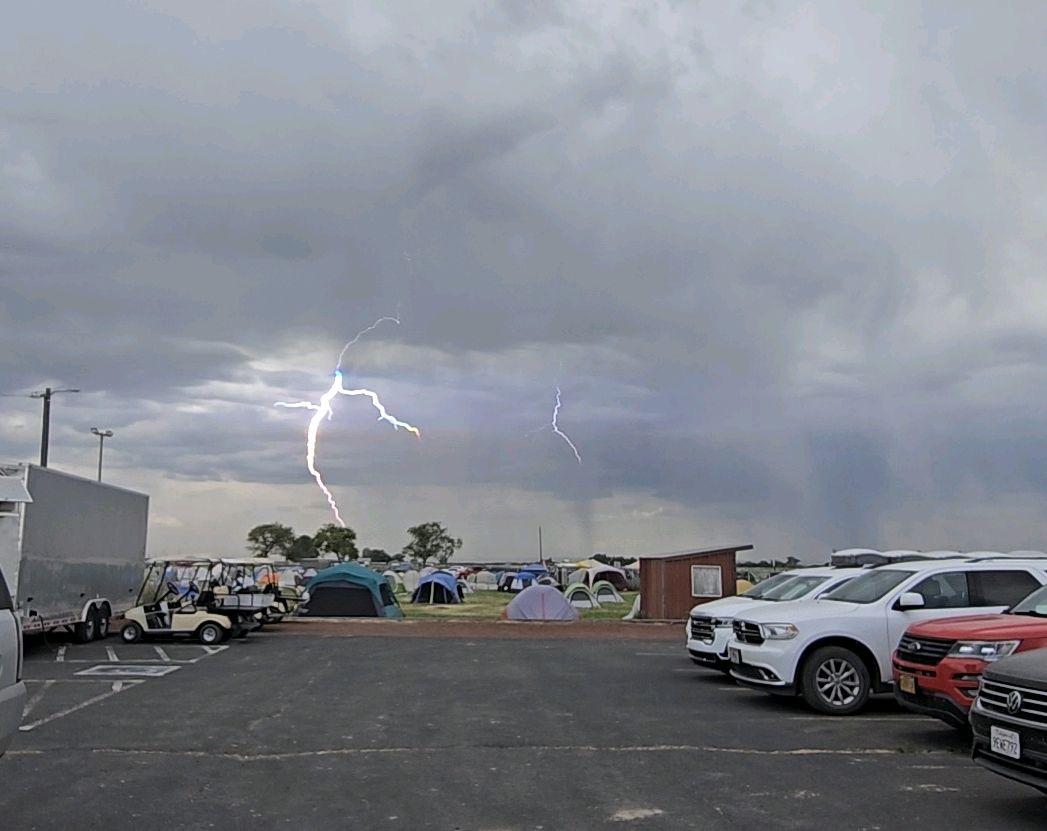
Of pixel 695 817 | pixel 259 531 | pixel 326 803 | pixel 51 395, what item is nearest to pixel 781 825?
pixel 695 817

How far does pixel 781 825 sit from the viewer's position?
7.19 meters

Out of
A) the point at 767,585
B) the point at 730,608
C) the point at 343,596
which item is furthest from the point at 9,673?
the point at 343,596

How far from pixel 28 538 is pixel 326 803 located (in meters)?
14.0

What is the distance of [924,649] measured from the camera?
32.8 ft

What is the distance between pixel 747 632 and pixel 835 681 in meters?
1.21

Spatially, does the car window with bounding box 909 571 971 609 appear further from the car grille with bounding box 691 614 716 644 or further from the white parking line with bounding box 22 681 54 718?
the white parking line with bounding box 22 681 54 718

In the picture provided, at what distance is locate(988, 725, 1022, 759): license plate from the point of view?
690cm

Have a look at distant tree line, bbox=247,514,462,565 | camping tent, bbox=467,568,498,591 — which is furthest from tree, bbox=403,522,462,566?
camping tent, bbox=467,568,498,591

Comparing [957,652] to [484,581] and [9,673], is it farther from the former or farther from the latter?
[484,581]

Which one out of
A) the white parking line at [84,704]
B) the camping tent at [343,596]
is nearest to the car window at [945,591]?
the white parking line at [84,704]

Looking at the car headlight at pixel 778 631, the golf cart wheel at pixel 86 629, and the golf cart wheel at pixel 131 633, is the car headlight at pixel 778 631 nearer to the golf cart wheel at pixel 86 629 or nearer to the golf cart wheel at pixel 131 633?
the golf cart wheel at pixel 131 633

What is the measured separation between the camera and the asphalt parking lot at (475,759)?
7.48m

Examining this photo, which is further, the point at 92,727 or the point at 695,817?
the point at 92,727

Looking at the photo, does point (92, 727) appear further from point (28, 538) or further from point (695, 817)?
point (28, 538)
